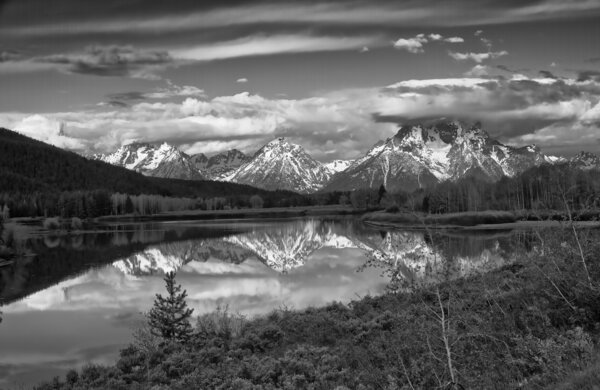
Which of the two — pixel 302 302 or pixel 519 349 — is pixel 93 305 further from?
pixel 519 349

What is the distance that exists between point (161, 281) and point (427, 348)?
41699mm

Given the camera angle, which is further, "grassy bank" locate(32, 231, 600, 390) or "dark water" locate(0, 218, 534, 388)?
"dark water" locate(0, 218, 534, 388)

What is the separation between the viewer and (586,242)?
1688 cm

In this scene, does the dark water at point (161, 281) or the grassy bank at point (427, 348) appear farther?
the dark water at point (161, 281)

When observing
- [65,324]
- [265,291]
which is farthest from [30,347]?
[265,291]

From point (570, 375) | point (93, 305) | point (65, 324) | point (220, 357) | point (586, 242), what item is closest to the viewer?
point (570, 375)

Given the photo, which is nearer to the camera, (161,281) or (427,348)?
(427,348)

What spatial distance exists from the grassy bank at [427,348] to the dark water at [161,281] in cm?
188

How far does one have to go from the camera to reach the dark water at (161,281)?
24.3 meters

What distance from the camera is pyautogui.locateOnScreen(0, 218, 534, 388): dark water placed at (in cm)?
2427

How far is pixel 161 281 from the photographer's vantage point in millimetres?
53719

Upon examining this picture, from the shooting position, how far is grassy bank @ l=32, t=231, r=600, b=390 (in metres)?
12.4

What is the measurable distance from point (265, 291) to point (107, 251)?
52020 mm

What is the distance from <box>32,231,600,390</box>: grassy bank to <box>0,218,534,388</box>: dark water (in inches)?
73.9
